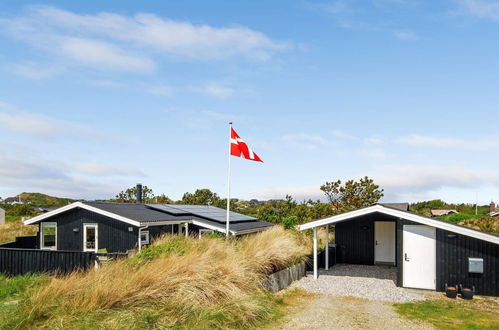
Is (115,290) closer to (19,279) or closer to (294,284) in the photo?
(19,279)

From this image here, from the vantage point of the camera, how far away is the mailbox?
512 inches

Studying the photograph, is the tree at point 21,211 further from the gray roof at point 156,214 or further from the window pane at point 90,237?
the window pane at point 90,237

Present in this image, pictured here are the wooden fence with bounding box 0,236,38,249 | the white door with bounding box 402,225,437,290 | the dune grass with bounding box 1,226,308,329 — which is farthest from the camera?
the wooden fence with bounding box 0,236,38,249

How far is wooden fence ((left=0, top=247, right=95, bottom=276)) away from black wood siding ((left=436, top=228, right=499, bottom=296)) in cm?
1193

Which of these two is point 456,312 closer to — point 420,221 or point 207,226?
point 420,221

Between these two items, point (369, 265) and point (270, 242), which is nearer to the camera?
point (270, 242)

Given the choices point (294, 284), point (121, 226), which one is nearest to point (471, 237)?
point (294, 284)

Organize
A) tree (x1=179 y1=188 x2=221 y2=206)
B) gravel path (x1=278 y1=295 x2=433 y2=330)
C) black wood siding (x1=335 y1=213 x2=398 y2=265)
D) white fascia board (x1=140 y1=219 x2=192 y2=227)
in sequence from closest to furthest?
gravel path (x1=278 y1=295 x2=433 y2=330), white fascia board (x1=140 y1=219 x2=192 y2=227), black wood siding (x1=335 y1=213 x2=398 y2=265), tree (x1=179 y1=188 x2=221 y2=206)

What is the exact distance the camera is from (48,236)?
2092 cm

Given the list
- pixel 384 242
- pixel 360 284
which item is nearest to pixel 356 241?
pixel 384 242

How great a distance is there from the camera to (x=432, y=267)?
13.8 metres

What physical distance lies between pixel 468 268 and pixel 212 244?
28.4 ft

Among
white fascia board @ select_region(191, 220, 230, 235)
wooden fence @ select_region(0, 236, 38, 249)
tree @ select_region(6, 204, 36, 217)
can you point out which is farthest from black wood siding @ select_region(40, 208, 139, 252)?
tree @ select_region(6, 204, 36, 217)

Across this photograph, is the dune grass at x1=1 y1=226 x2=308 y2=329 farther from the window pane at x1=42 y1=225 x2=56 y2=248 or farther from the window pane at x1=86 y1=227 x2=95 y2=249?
the window pane at x1=42 y1=225 x2=56 y2=248
